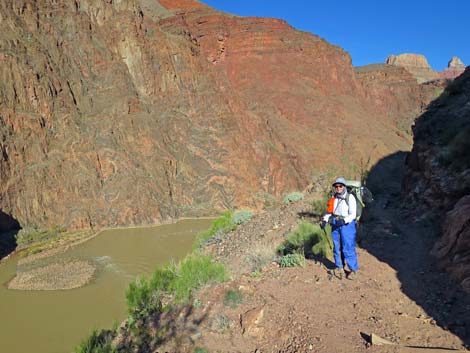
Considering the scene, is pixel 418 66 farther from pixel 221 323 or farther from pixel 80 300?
pixel 221 323

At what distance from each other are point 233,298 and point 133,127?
24221mm

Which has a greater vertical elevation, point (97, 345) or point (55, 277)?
point (97, 345)

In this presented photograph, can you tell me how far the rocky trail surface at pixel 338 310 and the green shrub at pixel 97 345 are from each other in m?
1.22

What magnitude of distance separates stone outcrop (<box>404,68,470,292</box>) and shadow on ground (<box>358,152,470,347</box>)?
228mm

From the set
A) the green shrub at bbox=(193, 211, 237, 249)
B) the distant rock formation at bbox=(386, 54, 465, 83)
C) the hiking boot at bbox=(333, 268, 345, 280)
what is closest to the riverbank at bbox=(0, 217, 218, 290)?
the green shrub at bbox=(193, 211, 237, 249)

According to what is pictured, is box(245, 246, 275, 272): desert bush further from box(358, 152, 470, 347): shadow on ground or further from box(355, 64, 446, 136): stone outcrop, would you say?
box(355, 64, 446, 136): stone outcrop

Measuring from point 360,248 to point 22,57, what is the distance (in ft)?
83.6

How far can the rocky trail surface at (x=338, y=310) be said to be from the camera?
4.19 metres

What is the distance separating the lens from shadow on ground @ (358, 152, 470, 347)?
4492mm

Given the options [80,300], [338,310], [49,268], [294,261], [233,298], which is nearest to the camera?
[338,310]

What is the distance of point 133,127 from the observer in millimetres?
27938

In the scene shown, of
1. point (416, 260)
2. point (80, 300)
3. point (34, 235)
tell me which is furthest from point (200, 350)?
point (34, 235)

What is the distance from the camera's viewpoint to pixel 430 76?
10594 centimetres

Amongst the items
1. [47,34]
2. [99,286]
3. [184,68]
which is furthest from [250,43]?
[99,286]
